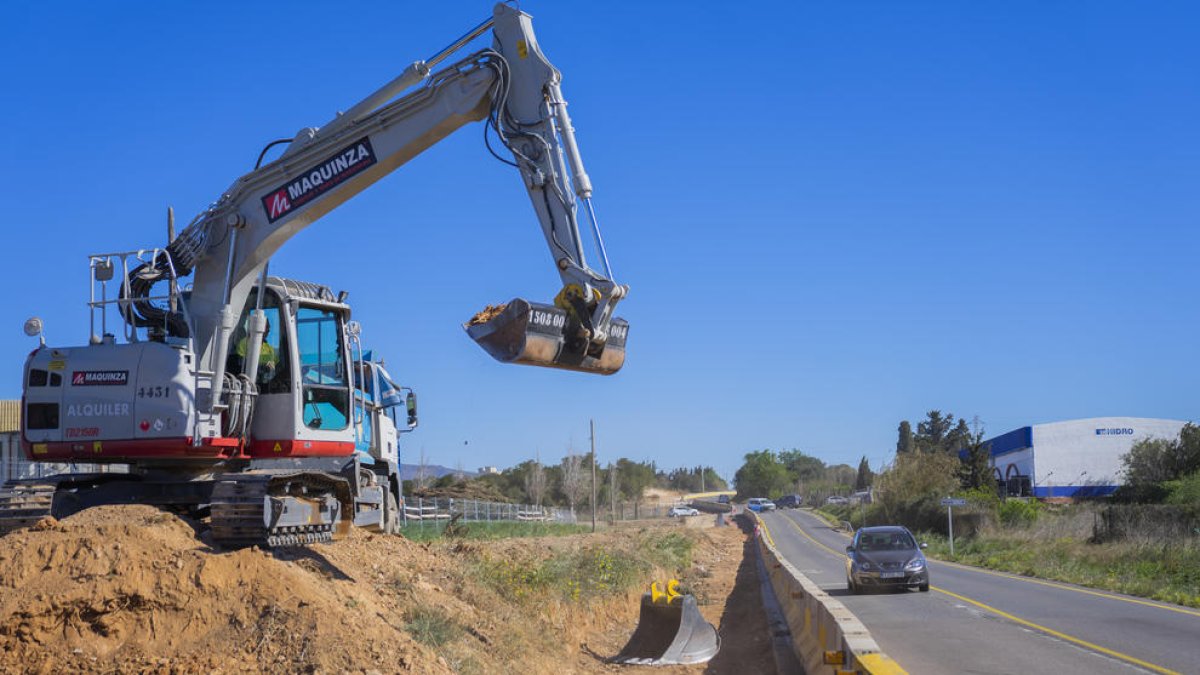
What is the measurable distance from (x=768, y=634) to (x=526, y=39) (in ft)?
35.6

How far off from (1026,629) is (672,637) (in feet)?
18.4

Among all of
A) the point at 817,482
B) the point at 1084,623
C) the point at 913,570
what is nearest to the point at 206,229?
the point at 1084,623

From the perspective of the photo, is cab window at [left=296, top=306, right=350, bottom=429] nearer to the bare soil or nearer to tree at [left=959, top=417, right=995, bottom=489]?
the bare soil

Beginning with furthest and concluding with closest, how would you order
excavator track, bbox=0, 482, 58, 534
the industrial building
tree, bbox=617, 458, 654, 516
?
tree, bbox=617, 458, 654, 516
the industrial building
excavator track, bbox=0, 482, 58, 534

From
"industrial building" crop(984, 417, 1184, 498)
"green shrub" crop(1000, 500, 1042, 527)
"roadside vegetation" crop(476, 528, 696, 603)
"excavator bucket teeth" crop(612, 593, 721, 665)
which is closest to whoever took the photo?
"excavator bucket teeth" crop(612, 593, 721, 665)

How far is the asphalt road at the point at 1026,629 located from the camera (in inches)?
543

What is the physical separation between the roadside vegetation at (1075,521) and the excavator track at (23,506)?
20.2 m

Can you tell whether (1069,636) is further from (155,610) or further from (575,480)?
(575,480)

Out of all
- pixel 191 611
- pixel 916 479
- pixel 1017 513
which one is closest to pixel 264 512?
Result: pixel 191 611

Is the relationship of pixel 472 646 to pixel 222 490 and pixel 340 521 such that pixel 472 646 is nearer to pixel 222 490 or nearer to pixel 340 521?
pixel 340 521

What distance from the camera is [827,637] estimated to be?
10.9m

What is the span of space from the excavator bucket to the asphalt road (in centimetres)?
570

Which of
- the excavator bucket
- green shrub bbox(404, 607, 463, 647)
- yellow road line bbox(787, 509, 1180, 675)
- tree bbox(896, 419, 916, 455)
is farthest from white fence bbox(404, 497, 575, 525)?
→ tree bbox(896, 419, 916, 455)

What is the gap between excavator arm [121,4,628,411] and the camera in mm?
12805
